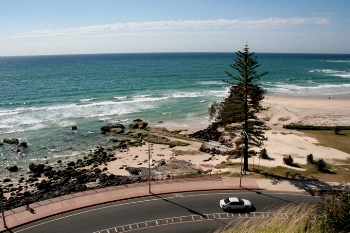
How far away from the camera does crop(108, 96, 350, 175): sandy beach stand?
42406 millimetres

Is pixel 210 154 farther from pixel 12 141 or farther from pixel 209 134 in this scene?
pixel 12 141

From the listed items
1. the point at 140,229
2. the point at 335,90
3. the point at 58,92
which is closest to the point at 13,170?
the point at 140,229

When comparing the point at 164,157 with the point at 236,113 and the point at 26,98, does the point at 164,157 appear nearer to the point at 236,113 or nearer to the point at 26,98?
the point at 236,113

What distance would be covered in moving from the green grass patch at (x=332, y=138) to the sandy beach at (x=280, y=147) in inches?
51.6

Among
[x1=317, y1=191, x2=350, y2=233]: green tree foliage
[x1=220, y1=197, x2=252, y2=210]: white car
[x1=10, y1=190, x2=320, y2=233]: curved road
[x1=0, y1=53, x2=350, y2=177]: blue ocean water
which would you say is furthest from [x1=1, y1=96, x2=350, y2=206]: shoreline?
[x1=317, y1=191, x2=350, y2=233]: green tree foliage

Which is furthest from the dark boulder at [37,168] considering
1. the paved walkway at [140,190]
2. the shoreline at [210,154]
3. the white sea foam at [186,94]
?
the white sea foam at [186,94]

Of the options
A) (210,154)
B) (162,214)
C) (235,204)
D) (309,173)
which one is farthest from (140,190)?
(309,173)

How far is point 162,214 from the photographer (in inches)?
1029

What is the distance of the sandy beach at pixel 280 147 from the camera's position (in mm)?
42406

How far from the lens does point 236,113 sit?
121 ft

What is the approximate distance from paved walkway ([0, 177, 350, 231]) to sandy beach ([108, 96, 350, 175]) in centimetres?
643

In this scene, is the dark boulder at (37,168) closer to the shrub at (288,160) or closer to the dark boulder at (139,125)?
the dark boulder at (139,125)

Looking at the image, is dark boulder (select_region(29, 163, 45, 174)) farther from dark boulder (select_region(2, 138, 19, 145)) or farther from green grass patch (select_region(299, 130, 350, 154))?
green grass patch (select_region(299, 130, 350, 154))

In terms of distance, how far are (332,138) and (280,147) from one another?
35.5ft
